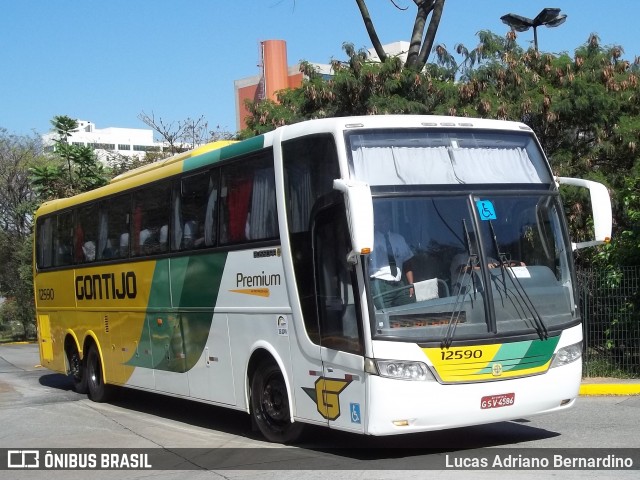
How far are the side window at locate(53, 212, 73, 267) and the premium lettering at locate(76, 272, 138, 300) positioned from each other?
0.78m

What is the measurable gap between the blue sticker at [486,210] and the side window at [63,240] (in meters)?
9.45

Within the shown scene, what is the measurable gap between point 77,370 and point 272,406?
7391 millimetres

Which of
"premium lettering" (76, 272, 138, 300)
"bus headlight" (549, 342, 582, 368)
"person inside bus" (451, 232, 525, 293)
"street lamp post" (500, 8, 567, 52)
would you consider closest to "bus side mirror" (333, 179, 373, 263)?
"person inside bus" (451, 232, 525, 293)

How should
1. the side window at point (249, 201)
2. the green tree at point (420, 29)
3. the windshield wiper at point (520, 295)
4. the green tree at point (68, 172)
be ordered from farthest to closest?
the green tree at point (68, 172) < the green tree at point (420, 29) < the side window at point (249, 201) < the windshield wiper at point (520, 295)

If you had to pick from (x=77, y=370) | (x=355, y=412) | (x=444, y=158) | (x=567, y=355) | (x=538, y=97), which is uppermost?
(x=538, y=97)

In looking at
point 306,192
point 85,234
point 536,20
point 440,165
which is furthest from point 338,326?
point 536,20

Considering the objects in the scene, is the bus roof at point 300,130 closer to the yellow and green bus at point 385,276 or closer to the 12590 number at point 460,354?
the yellow and green bus at point 385,276

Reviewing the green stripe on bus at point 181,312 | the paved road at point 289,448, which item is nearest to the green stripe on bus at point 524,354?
the paved road at point 289,448

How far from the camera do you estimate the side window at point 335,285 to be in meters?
8.72

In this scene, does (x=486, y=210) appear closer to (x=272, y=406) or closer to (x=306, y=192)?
(x=306, y=192)

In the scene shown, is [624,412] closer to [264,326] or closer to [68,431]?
[264,326]

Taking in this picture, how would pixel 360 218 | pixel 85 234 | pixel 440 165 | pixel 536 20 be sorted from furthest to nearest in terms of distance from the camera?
pixel 536 20
pixel 85 234
pixel 440 165
pixel 360 218

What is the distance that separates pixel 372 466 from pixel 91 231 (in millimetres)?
8280

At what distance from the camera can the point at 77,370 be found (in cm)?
1664
